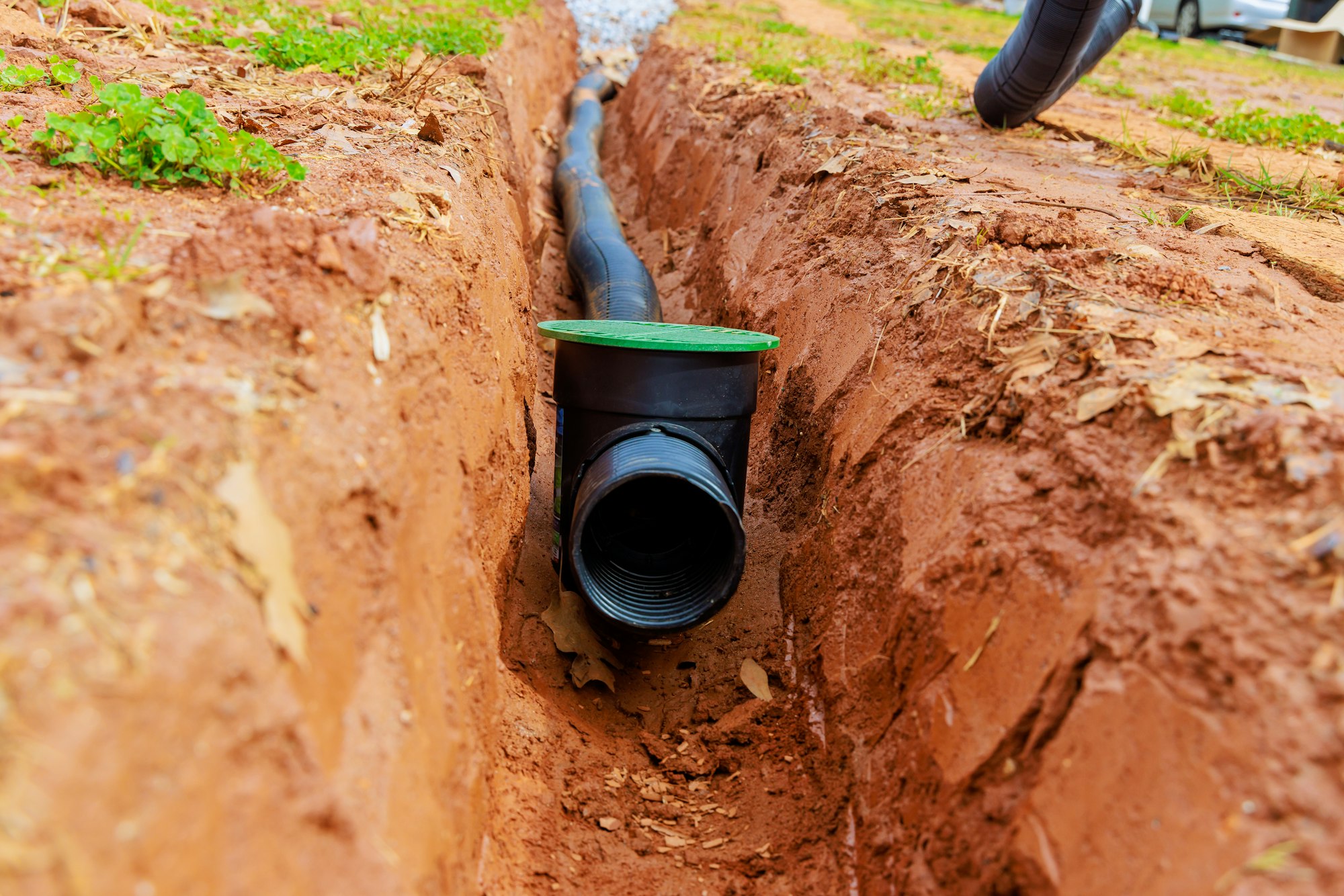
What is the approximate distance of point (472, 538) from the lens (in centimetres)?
274

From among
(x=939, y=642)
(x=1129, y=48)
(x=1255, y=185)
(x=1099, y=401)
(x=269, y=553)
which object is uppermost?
(x=1129, y=48)

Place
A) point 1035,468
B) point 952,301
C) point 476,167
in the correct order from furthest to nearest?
1. point 476,167
2. point 952,301
3. point 1035,468

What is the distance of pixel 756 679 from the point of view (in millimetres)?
3256

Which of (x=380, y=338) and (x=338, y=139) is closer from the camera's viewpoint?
(x=380, y=338)

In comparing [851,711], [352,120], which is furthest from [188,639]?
[352,120]

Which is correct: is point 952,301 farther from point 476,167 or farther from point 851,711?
point 476,167

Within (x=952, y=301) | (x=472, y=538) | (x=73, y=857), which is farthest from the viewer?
(x=952, y=301)

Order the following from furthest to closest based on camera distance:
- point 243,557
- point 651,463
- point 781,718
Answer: point 781,718 → point 651,463 → point 243,557

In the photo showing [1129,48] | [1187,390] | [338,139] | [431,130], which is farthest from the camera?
[1129,48]

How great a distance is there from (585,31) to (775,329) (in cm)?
1040

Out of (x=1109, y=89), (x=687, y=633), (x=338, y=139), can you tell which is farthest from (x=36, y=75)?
(x=1109, y=89)

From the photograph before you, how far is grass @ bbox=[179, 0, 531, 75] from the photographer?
4.72 m

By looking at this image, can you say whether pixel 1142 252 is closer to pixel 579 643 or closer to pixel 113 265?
pixel 579 643

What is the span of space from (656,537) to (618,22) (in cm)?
1201
